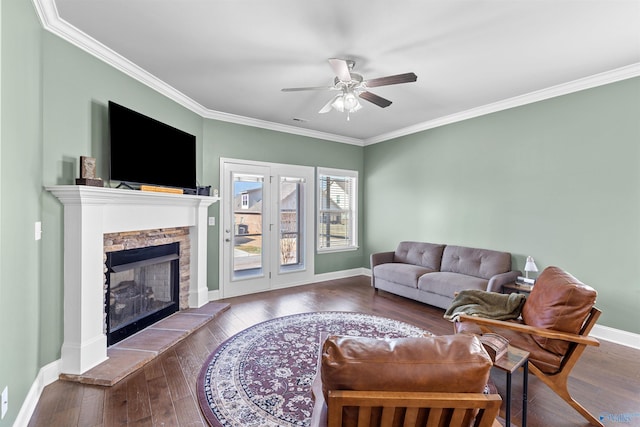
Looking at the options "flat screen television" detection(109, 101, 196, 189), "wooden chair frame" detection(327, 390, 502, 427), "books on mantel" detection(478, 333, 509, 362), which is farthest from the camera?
"flat screen television" detection(109, 101, 196, 189)

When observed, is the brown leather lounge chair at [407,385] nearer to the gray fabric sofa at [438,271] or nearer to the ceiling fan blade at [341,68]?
the ceiling fan blade at [341,68]

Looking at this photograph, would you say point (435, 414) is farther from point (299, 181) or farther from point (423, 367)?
point (299, 181)

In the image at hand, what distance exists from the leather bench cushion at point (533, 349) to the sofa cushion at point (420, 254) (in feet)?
7.55

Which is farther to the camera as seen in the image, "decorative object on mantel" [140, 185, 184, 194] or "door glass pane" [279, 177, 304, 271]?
→ "door glass pane" [279, 177, 304, 271]

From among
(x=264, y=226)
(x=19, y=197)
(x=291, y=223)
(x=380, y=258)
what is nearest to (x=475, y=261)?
(x=380, y=258)

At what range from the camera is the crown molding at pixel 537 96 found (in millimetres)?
3061

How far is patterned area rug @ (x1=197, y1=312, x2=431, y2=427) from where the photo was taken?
199 cm

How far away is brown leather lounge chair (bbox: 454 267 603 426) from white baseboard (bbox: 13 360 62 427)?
10.2 ft

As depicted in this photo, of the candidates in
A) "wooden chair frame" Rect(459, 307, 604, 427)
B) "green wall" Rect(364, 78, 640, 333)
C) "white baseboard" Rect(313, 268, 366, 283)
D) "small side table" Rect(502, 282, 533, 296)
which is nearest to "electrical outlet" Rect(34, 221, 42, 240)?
"wooden chair frame" Rect(459, 307, 604, 427)

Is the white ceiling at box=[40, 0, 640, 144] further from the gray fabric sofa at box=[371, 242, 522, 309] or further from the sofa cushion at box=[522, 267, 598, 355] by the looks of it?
the gray fabric sofa at box=[371, 242, 522, 309]

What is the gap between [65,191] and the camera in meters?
2.33

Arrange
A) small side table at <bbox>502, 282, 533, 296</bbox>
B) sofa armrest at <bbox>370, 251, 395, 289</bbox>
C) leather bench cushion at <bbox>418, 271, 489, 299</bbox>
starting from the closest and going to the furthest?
small side table at <bbox>502, 282, 533, 296</bbox>
leather bench cushion at <bbox>418, 271, 489, 299</bbox>
sofa armrest at <bbox>370, 251, 395, 289</bbox>

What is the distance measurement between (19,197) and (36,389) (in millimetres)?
1404

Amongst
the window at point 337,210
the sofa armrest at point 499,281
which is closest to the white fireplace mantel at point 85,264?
the window at point 337,210
